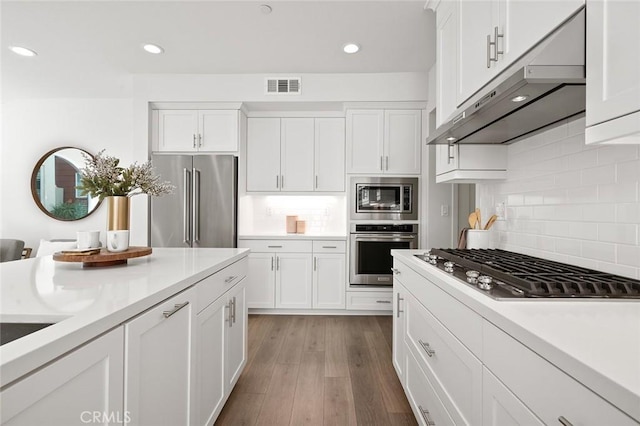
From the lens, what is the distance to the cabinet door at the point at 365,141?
12.3ft

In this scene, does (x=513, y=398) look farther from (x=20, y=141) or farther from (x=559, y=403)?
(x=20, y=141)

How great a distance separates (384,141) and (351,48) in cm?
110

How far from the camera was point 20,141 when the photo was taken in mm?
4598

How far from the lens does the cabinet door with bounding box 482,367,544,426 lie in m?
0.76

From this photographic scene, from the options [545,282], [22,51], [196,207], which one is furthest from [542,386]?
[22,51]

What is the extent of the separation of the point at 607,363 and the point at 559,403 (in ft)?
0.50

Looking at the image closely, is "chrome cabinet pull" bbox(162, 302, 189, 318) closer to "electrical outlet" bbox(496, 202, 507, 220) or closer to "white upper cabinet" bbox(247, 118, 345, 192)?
"electrical outlet" bbox(496, 202, 507, 220)

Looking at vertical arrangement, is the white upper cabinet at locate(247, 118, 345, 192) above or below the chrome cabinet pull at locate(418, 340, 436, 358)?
above

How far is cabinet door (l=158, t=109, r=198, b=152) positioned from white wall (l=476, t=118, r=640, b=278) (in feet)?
10.8

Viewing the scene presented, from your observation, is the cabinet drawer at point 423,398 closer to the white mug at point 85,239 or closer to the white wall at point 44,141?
the white mug at point 85,239

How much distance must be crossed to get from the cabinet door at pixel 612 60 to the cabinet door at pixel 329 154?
3049 millimetres

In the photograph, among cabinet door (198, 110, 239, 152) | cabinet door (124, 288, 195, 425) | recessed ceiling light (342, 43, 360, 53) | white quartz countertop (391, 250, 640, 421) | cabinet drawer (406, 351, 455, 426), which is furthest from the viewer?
cabinet door (198, 110, 239, 152)

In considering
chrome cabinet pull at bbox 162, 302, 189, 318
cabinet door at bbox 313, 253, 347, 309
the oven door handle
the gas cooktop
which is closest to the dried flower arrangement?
chrome cabinet pull at bbox 162, 302, 189, 318

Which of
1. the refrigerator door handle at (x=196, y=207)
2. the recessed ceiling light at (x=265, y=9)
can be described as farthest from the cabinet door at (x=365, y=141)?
the refrigerator door handle at (x=196, y=207)
